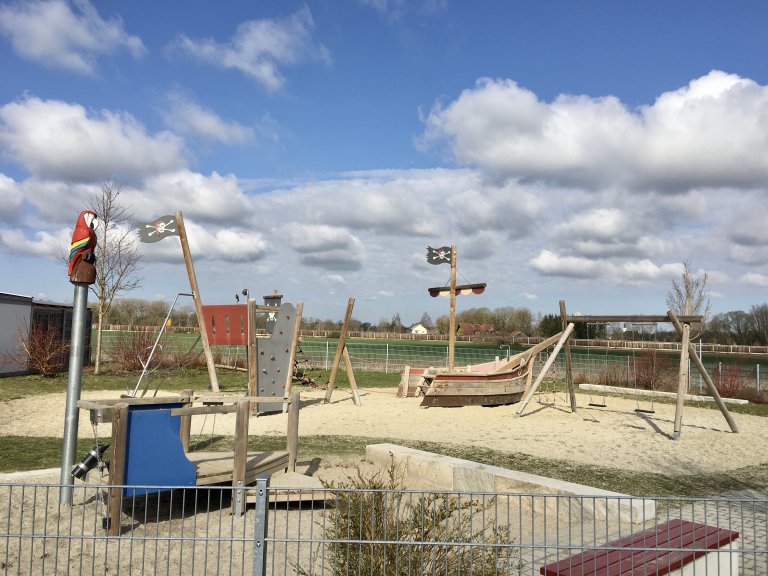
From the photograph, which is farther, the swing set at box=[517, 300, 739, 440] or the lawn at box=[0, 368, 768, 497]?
the swing set at box=[517, 300, 739, 440]

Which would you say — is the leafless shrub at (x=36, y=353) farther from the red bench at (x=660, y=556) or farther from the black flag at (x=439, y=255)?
the red bench at (x=660, y=556)

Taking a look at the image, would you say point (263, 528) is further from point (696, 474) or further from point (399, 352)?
point (399, 352)

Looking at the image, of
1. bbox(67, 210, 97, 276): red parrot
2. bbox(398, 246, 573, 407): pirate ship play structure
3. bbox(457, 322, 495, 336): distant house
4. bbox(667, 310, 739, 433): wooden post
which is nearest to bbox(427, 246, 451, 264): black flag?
bbox(398, 246, 573, 407): pirate ship play structure

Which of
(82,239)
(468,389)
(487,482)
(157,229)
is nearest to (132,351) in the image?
(157,229)

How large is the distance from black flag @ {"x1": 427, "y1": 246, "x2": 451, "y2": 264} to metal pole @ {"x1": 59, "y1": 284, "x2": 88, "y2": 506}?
35.2ft

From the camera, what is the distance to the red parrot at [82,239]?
5.89 metres

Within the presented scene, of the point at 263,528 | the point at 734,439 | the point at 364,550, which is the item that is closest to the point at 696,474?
the point at 734,439

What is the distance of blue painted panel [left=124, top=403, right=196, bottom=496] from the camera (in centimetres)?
525

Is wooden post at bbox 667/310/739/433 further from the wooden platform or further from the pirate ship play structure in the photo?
the wooden platform

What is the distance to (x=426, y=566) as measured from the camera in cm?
336

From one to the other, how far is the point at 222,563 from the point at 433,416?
8.69 metres

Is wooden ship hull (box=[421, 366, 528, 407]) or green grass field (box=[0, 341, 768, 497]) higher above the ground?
wooden ship hull (box=[421, 366, 528, 407])

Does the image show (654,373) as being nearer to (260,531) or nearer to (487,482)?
(487,482)

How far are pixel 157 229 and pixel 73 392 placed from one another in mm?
6200
